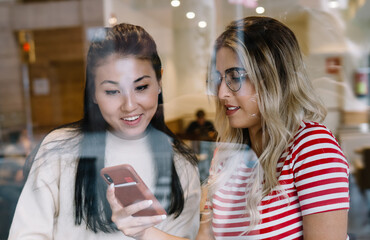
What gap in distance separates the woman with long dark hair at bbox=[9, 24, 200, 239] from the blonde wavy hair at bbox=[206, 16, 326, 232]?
307 mm

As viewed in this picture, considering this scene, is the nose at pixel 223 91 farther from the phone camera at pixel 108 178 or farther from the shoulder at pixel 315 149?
the phone camera at pixel 108 178

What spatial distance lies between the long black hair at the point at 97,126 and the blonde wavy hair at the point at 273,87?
0.30 meters

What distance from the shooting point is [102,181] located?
1.18 metres

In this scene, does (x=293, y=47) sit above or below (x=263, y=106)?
above

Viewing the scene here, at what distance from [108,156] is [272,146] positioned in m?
0.58

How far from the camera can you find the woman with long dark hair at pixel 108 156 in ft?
3.63

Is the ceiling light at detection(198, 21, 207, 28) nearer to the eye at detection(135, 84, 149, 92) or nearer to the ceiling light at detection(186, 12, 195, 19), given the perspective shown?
the ceiling light at detection(186, 12, 195, 19)

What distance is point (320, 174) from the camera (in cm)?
83

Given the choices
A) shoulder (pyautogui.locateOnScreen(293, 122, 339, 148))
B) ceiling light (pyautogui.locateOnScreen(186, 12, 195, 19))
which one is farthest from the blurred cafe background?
shoulder (pyautogui.locateOnScreen(293, 122, 339, 148))

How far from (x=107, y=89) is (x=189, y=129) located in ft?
1.30

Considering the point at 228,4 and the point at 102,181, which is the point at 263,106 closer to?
the point at 228,4

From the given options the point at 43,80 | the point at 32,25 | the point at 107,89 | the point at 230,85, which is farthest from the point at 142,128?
the point at 32,25

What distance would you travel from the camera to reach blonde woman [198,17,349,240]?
0.84m

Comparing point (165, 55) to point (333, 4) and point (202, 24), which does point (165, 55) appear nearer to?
point (202, 24)
